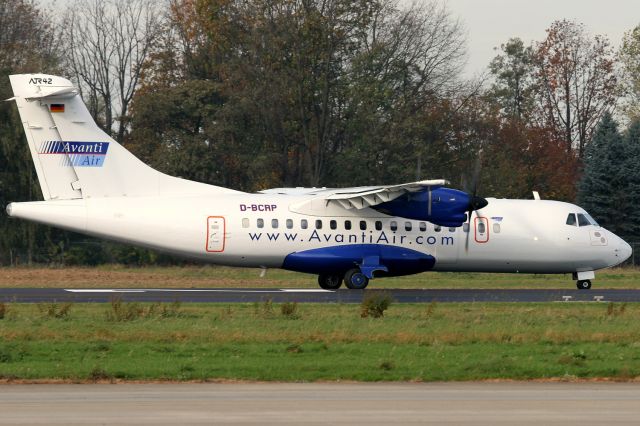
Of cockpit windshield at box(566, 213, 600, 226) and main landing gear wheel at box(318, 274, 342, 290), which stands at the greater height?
cockpit windshield at box(566, 213, 600, 226)

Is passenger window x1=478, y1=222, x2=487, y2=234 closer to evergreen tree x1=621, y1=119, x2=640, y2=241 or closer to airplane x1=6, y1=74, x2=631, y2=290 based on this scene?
airplane x1=6, y1=74, x2=631, y2=290

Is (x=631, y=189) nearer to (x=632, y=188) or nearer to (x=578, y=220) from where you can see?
(x=632, y=188)

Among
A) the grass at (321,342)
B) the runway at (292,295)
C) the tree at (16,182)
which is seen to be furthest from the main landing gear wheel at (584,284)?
the tree at (16,182)

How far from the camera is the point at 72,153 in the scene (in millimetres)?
32562

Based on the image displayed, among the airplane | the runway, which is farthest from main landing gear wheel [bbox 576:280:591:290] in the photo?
the airplane

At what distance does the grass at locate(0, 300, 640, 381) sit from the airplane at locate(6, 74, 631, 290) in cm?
417

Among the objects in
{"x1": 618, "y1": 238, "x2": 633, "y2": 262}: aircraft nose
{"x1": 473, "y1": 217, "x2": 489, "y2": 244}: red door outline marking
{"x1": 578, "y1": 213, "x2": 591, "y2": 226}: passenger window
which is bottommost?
{"x1": 618, "y1": 238, "x2": 633, "y2": 262}: aircraft nose

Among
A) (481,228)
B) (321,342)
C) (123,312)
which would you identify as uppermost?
(481,228)

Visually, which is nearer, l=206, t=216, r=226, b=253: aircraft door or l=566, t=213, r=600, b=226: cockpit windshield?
l=206, t=216, r=226, b=253: aircraft door

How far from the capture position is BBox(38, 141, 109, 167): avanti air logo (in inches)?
1280

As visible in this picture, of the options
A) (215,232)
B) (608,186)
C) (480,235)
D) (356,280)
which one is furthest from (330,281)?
(608,186)

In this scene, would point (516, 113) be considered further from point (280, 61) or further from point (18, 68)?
point (18, 68)

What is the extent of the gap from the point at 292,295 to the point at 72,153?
24.9ft

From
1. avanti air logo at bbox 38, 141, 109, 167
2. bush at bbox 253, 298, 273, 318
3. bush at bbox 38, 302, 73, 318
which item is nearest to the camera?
bush at bbox 38, 302, 73, 318
